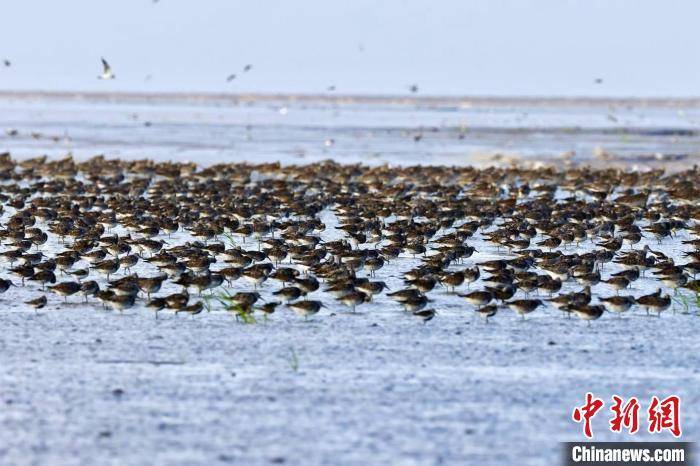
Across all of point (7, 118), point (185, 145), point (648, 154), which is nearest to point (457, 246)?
point (648, 154)

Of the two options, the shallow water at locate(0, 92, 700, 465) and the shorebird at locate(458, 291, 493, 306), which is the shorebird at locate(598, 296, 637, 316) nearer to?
the shallow water at locate(0, 92, 700, 465)

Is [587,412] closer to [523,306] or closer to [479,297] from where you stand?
[523,306]

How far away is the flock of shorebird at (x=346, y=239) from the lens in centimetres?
1859

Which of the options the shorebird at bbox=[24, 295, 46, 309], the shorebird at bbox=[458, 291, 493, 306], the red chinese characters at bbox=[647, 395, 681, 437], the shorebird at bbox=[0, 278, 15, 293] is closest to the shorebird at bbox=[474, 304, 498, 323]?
the shorebird at bbox=[458, 291, 493, 306]

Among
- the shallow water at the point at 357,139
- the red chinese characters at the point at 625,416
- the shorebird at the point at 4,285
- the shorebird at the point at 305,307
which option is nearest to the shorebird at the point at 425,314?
the shorebird at the point at 305,307

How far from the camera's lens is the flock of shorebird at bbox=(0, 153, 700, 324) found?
1859cm

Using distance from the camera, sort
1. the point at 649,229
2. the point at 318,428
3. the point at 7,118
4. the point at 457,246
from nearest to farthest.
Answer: the point at 318,428
the point at 457,246
the point at 649,229
the point at 7,118

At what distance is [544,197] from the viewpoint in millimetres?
33594

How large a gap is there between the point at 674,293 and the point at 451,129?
62.4 metres

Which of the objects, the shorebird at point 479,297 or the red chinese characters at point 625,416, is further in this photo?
the shorebird at point 479,297

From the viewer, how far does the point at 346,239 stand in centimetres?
2530

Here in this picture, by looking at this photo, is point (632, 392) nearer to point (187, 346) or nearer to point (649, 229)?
point (187, 346)

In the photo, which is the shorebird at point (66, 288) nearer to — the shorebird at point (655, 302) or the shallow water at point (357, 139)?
the shorebird at point (655, 302)

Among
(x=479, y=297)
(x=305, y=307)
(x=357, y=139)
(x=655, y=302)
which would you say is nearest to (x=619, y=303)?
(x=655, y=302)
